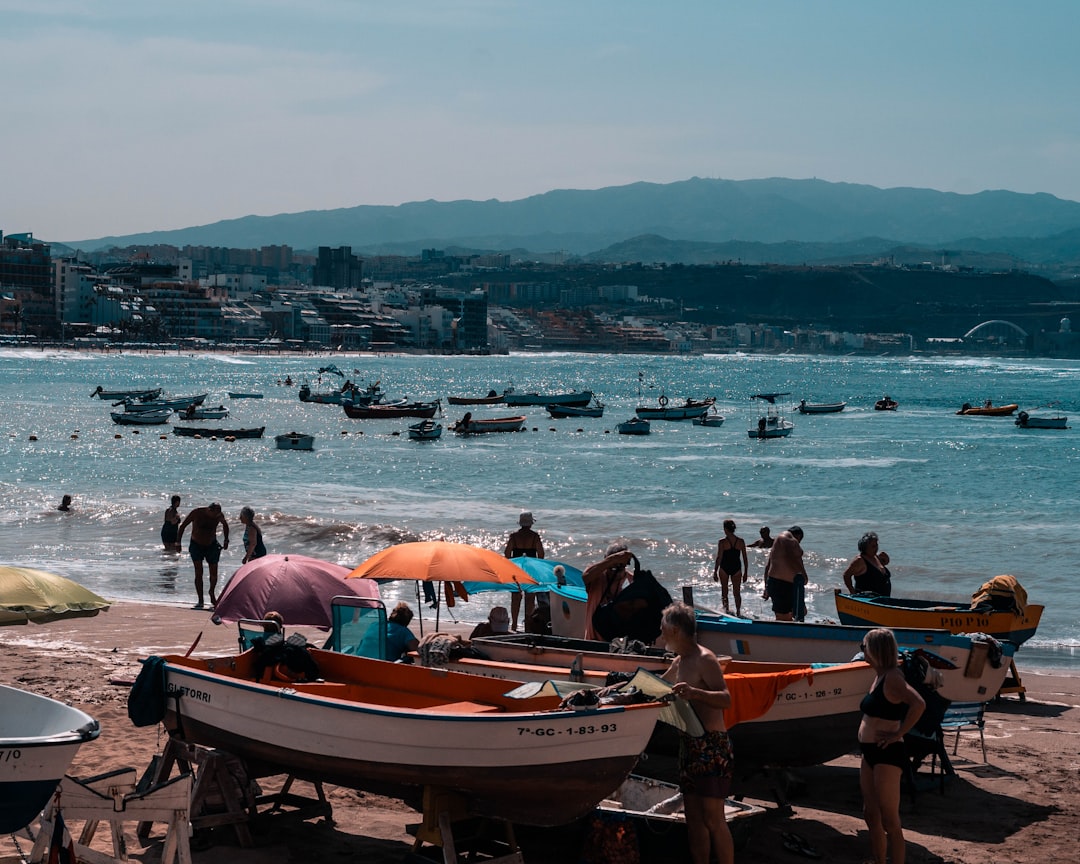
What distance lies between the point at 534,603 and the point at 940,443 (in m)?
57.9

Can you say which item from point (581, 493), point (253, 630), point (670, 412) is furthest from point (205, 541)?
point (670, 412)

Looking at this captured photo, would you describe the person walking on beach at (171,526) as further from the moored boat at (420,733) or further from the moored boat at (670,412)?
the moored boat at (670,412)

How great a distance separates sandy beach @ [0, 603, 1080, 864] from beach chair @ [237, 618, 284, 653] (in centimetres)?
105

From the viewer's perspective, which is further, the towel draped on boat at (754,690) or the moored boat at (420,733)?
the towel draped on boat at (754,690)

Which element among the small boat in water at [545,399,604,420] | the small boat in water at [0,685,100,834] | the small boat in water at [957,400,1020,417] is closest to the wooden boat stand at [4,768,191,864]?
the small boat in water at [0,685,100,834]

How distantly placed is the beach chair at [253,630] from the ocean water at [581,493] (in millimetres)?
7991

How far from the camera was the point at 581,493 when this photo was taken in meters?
39.9

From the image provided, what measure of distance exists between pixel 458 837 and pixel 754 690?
7.27 ft

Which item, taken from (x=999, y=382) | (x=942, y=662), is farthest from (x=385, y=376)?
(x=942, y=662)

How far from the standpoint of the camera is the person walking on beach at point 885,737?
24.2 feet

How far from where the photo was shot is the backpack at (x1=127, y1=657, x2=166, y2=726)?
8.70 metres

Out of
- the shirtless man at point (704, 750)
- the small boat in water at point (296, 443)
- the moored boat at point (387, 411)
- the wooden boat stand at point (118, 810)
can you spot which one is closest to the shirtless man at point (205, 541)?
the wooden boat stand at point (118, 810)

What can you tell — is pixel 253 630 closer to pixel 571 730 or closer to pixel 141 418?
pixel 571 730

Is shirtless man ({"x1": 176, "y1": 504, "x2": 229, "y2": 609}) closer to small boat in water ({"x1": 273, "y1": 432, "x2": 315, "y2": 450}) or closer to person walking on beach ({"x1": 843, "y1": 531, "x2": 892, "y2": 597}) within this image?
person walking on beach ({"x1": 843, "y1": 531, "x2": 892, "y2": 597})
